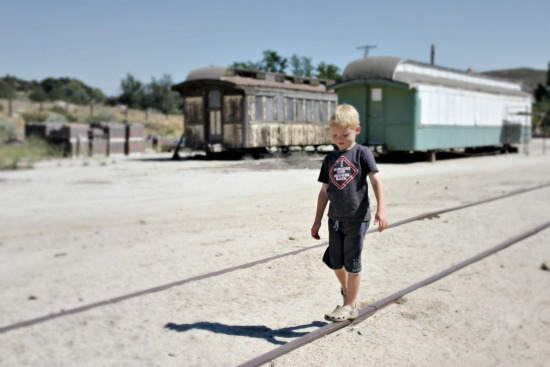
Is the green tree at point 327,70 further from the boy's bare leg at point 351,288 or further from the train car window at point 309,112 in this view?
the boy's bare leg at point 351,288

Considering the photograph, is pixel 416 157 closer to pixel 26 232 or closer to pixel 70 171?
pixel 70 171

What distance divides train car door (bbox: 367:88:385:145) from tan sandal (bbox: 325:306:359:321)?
55.2ft

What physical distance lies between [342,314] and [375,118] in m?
17.3

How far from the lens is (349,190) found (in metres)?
4.09

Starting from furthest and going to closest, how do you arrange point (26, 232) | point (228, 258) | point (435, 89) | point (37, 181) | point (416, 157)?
point (416, 157) → point (435, 89) → point (37, 181) → point (26, 232) → point (228, 258)

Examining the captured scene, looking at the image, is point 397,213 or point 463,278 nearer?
point 463,278

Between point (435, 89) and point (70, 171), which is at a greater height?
A: point (435, 89)

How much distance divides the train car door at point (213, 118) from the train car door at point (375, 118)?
5414mm

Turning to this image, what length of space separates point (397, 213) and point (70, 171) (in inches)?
417

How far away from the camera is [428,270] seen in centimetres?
615

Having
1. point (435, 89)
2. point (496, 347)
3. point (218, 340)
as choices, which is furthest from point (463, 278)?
point (435, 89)

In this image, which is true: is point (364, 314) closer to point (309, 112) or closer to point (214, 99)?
point (214, 99)

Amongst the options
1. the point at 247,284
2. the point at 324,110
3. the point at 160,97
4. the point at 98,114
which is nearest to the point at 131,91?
the point at 160,97

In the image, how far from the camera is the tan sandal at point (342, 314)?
170 inches
